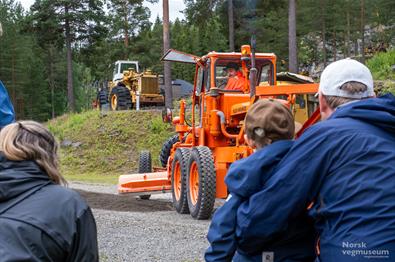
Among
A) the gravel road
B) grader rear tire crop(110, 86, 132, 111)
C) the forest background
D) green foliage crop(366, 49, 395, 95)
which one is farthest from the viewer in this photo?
the forest background

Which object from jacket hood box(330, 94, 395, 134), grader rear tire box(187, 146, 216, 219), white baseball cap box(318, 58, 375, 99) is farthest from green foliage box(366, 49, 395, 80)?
jacket hood box(330, 94, 395, 134)

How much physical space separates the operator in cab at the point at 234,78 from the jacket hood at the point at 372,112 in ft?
27.4

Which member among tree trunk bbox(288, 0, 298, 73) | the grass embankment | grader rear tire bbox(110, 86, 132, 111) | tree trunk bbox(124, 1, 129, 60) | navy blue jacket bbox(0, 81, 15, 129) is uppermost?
tree trunk bbox(124, 1, 129, 60)

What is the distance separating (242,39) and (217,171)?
3269 cm

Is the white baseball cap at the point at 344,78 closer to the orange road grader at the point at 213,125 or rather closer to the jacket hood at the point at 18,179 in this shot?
the jacket hood at the point at 18,179

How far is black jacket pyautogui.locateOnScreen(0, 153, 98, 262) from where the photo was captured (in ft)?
7.98

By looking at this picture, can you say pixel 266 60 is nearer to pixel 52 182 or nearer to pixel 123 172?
pixel 52 182

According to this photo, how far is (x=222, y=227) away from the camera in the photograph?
111 inches

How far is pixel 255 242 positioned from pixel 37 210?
36.9 inches

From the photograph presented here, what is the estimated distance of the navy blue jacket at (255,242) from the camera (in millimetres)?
2734

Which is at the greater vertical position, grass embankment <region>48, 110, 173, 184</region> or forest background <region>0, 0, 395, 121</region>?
forest background <region>0, 0, 395, 121</region>

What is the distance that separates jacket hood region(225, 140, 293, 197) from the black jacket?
66cm

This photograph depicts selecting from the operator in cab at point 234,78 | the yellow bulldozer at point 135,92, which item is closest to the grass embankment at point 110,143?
the yellow bulldozer at point 135,92

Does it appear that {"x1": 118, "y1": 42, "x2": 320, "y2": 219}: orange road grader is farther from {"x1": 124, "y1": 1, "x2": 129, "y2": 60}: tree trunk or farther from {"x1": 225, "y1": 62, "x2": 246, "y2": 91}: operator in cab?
{"x1": 124, "y1": 1, "x2": 129, "y2": 60}: tree trunk
